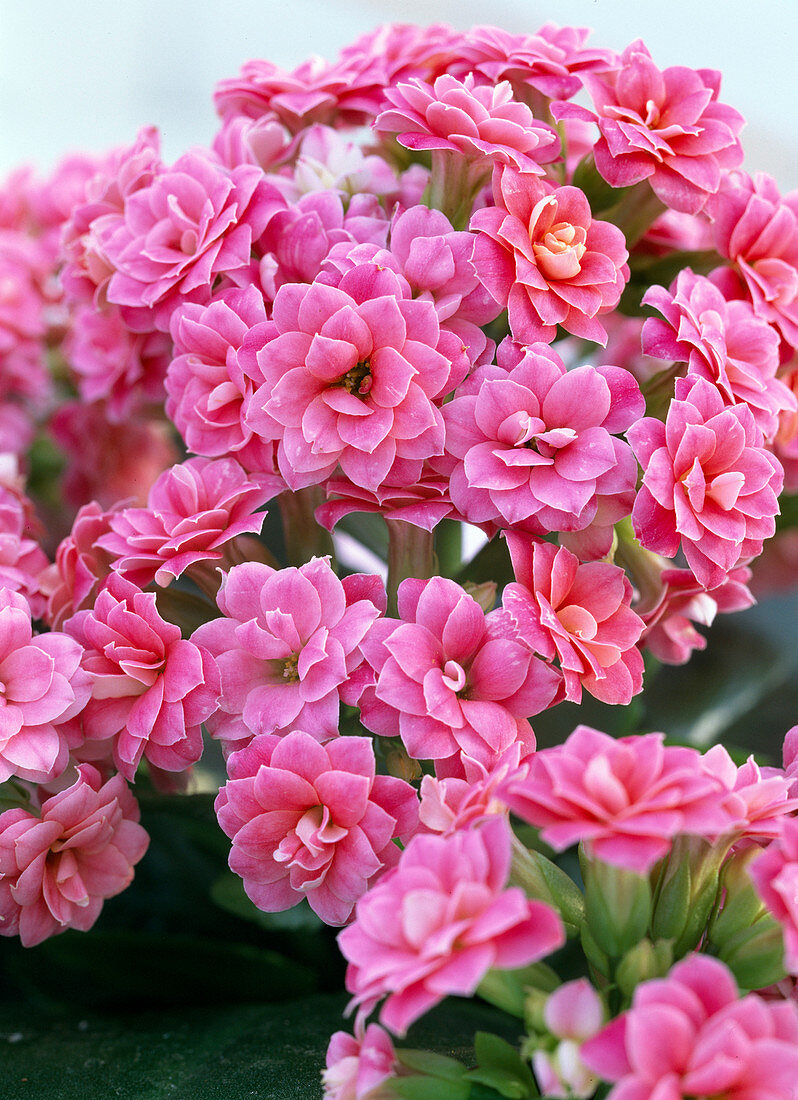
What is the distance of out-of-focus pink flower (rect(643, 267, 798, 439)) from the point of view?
48cm

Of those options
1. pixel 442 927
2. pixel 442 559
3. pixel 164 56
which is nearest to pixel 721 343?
pixel 442 559

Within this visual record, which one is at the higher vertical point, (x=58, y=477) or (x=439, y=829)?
(x=439, y=829)

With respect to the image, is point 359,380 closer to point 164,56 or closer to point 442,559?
point 442,559

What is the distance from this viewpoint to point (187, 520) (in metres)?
0.47

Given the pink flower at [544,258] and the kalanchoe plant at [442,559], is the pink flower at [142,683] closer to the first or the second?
the kalanchoe plant at [442,559]

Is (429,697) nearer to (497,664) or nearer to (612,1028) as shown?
(497,664)

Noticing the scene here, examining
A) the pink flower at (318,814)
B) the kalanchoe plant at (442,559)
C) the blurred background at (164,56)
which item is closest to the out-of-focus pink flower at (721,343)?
the kalanchoe plant at (442,559)

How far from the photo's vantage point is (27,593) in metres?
0.54

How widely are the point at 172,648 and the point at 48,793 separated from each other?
0.10m

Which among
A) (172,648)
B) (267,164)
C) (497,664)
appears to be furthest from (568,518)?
(267,164)

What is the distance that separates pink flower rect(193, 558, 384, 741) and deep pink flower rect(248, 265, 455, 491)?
0.05 metres

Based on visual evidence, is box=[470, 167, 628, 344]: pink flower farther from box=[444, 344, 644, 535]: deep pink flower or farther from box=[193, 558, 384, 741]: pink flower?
box=[193, 558, 384, 741]: pink flower

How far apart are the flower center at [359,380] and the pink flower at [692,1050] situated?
27cm

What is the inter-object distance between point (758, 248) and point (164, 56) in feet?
3.29
